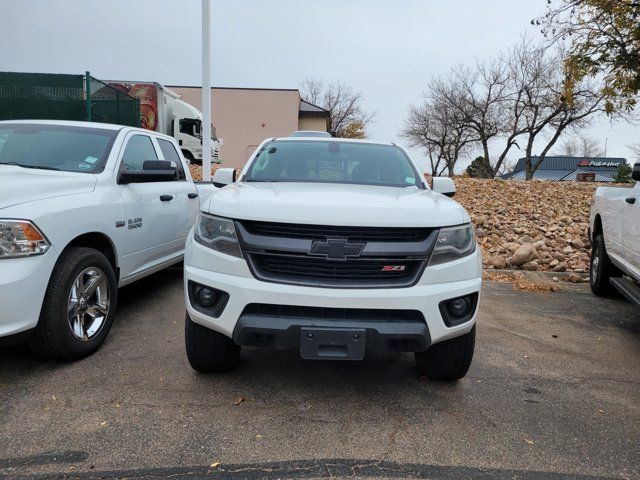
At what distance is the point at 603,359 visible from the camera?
417 cm

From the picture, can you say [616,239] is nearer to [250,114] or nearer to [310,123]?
[250,114]

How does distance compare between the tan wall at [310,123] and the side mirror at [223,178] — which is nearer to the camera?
the side mirror at [223,178]

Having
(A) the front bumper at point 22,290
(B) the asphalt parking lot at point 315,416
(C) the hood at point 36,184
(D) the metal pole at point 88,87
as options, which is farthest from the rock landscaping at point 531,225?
(D) the metal pole at point 88,87

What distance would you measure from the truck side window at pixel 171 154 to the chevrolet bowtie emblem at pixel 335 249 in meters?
3.44

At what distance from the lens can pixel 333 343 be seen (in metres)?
2.76

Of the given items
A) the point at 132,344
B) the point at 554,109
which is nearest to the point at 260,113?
the point at 554,109

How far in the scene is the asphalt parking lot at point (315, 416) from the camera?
8.30 feet

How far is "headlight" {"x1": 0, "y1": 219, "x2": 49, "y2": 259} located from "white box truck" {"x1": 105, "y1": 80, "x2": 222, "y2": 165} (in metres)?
13.4

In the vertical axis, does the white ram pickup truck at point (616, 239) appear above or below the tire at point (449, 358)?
above

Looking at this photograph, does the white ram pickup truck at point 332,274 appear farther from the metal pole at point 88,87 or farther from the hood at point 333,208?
the metal pole at point 88,87

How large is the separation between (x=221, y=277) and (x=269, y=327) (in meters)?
0.42

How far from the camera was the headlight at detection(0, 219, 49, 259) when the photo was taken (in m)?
3.02

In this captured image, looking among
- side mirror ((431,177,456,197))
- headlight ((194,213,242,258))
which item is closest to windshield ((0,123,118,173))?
headlight ((194,213,242,258))

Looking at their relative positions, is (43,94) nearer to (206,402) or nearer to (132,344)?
(132,344)
